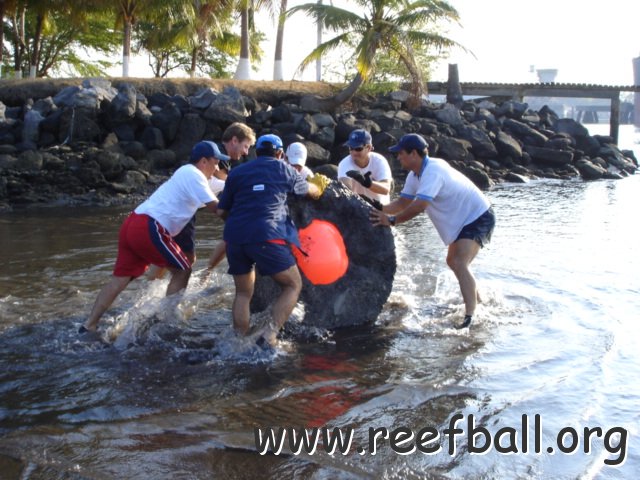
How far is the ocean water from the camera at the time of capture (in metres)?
4.33

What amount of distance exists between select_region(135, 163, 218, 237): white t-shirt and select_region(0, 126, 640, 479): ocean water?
911 mm

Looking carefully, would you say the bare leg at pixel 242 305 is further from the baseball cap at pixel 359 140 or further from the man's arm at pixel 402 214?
the baseball cap at pixel 359 140

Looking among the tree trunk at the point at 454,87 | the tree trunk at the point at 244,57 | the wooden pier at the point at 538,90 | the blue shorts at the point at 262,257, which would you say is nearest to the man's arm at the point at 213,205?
the blue shorts at the point at 262,257

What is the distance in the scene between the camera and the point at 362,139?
8414 mm

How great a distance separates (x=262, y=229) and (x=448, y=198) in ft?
6.99

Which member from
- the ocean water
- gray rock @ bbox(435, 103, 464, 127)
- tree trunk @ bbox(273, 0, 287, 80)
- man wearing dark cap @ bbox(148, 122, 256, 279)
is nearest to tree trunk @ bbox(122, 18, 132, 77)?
tree trunk @ bbox(273, 0, 287, 80)

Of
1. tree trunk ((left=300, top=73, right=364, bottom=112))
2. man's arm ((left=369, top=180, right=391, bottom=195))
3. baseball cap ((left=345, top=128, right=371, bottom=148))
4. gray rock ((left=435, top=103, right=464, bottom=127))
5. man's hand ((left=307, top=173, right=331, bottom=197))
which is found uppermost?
tree trunk ((left=300, top=73, right=364, bottom=112))

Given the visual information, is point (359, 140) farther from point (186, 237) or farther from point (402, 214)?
point (186, 237)

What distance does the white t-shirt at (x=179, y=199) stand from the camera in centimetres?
655

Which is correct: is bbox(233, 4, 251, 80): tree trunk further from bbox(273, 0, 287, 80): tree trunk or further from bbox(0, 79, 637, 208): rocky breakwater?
bbox(0, 79, 637, 208): rocky breakwater

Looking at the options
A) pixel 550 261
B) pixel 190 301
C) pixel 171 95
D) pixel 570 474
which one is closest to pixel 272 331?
pixel 190 301

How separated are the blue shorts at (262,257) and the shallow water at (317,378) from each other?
0.72 metres

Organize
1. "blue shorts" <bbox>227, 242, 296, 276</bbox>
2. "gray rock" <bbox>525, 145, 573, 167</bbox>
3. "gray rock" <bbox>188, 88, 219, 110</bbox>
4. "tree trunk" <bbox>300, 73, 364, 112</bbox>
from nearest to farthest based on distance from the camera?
"blue shorts" <bbox>227, 242, 296, 276</bbox>
"gray rock" <bbox>188, 88, 219, 110</bbox>
"tree trunk" <bbox>300, 73, 364, 112</bbox>
"gray rock" <bbox>525, 145, 573, 167</bbox>

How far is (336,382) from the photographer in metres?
5.73
